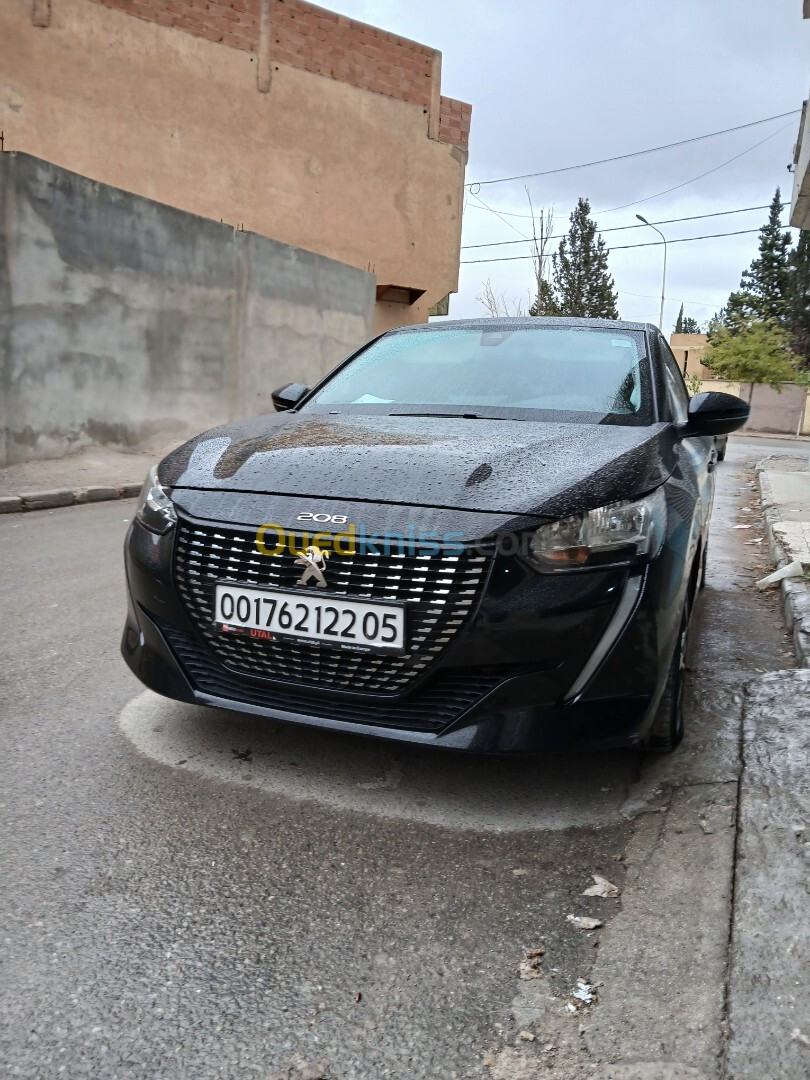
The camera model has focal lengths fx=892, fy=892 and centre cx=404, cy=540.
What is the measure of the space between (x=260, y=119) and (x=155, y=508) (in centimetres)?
1760

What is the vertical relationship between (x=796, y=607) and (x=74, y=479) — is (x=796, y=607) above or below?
above

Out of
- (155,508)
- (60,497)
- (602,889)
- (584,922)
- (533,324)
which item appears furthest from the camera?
(60,497)

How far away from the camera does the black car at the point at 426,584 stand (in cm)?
232

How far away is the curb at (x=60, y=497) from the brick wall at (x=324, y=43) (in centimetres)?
1137

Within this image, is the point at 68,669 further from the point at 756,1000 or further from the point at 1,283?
the point at 1,283

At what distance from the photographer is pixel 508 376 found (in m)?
3.57

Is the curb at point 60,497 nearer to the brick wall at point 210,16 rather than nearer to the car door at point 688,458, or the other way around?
the car door at point 688,458

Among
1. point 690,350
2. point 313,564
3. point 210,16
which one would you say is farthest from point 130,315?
point 690,350

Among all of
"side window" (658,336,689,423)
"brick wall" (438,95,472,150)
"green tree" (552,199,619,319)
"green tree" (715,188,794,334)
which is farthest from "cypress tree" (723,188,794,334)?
"side window" (658,336,689,423)

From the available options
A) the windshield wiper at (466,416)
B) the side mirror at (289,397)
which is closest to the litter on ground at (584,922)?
the windshield wiper at (466,416)

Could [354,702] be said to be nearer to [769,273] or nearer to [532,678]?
[532,678]

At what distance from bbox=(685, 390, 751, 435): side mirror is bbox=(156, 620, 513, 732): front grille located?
1.61m

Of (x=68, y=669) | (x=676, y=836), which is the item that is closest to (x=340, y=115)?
(x=68, y=669)

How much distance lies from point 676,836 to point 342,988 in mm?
1077
